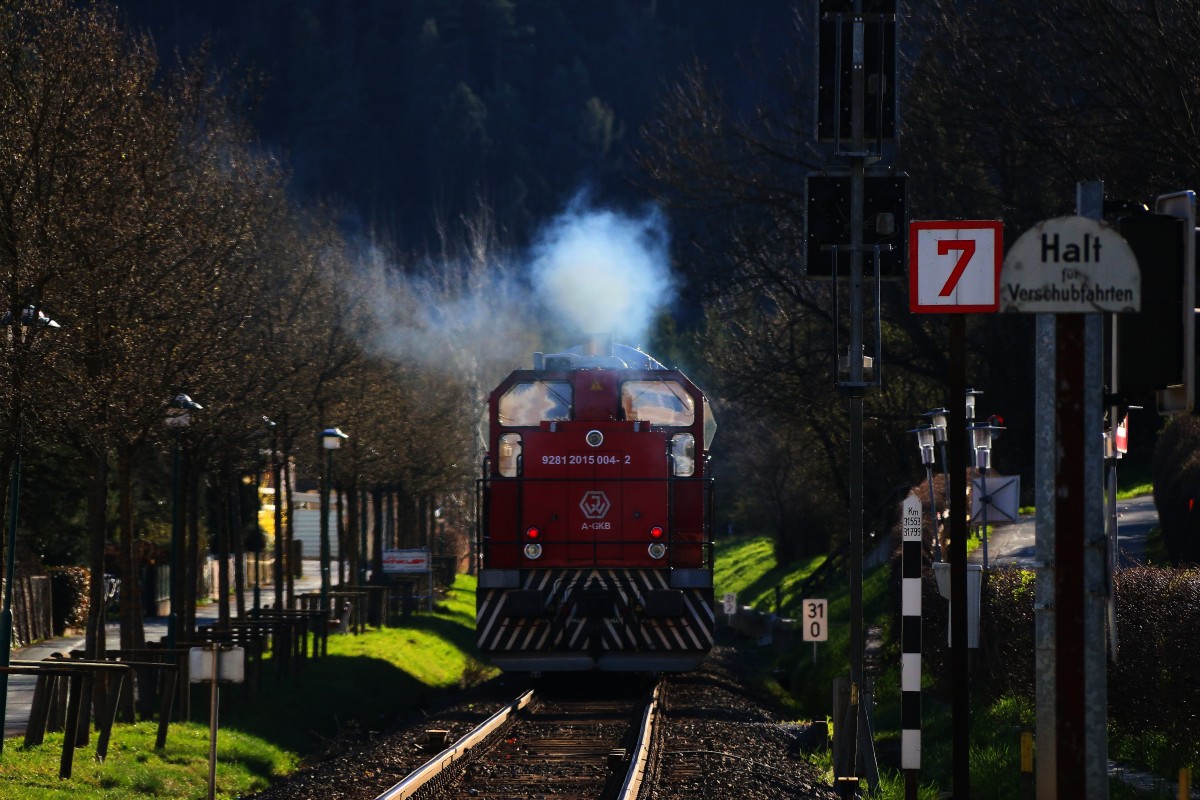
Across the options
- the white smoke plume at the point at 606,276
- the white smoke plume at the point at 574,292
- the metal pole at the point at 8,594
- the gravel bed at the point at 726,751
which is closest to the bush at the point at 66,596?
the white smoke plume at the point at 574,292

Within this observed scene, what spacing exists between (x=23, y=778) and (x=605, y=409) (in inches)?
391

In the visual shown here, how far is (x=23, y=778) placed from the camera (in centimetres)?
1316

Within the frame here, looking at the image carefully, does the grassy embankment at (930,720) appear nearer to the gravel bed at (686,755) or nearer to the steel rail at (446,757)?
the gravel bed at (686,755)

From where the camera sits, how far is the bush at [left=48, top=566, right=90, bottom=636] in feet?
108

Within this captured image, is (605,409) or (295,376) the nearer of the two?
(605,409)

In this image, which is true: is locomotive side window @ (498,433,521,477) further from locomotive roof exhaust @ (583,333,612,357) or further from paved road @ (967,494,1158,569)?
paved road @ (967,494,1158,569)

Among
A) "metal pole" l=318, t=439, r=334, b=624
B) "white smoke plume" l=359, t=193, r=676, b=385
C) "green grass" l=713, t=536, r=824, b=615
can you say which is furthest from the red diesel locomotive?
"green grass" l=713, t=536, r=824, b=615

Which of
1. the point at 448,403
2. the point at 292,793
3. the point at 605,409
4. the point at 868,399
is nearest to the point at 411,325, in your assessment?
the point at 448,403

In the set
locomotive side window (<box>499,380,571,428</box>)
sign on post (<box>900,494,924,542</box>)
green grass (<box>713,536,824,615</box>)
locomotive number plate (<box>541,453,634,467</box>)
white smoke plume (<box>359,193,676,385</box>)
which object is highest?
white smoke plume (<box>359,193,676,385</box>)

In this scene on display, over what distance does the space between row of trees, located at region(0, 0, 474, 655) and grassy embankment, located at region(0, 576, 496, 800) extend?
190cm

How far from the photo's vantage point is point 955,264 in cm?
924

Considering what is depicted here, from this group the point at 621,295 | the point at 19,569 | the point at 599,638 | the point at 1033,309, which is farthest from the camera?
the point at 621,295

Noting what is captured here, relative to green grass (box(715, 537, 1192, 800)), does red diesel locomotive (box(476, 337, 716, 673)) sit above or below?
above

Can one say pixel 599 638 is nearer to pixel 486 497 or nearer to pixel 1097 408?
pixel 486 497
